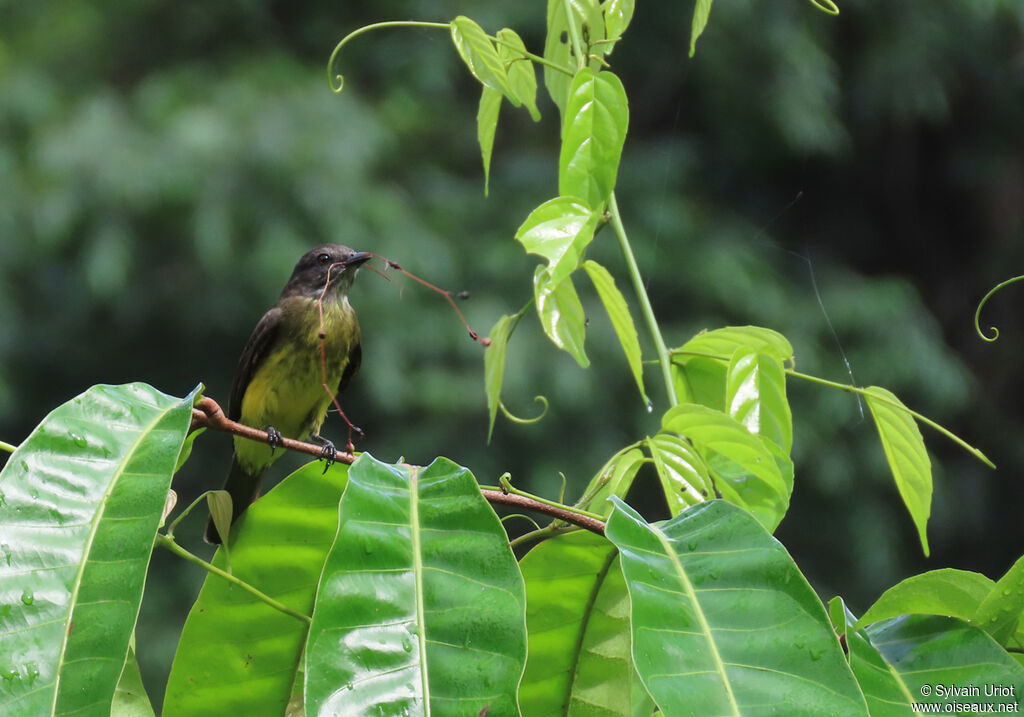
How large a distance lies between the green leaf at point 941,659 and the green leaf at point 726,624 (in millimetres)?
170

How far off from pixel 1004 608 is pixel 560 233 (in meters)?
0.48

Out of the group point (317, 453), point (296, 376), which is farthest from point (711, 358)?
point (296, 376)

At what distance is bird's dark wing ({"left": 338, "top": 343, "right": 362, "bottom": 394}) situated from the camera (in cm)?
250

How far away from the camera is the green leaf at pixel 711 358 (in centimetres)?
110

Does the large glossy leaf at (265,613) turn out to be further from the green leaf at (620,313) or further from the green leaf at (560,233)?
the green leaf at (620,313)

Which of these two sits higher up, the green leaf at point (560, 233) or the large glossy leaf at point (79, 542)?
the green leaf at point (560, 233)

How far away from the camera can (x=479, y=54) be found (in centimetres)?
106

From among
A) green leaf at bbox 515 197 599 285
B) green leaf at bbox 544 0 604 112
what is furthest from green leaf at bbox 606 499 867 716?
green leaf at bbox 544 0 604 112

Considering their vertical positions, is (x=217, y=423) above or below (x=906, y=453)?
above

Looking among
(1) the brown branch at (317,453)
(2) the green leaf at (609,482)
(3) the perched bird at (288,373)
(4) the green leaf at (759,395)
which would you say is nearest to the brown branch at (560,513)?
(1) the brown branch at (317,453)

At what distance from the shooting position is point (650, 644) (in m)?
0.64

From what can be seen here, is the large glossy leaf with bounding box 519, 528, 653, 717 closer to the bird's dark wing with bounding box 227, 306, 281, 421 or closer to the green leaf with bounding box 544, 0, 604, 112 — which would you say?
the green leaf with bounding box 544, 0, 604, 112

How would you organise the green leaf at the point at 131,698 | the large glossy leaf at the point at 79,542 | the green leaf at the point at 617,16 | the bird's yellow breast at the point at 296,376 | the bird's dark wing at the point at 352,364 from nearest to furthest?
the large glossy leaf at the point at 79,542 → the green leaf at the point at 131,698 → the green leaf at the point at 617,16 → the bird's yellow breast at the point at 296,376 → the bird's dark wing at the point at 352,364

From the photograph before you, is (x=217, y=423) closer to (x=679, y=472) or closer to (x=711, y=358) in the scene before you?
(x=679, y=472)
